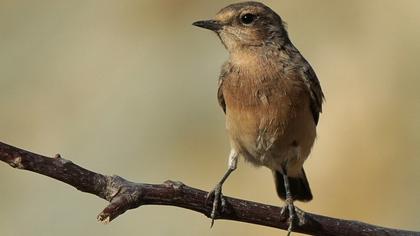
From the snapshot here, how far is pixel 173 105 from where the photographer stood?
11.0 meters

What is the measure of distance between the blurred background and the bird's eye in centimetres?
262

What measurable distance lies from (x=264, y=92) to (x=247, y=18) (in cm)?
75

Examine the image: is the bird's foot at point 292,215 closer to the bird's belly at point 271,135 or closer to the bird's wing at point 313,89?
the bird's belly at point 271,135

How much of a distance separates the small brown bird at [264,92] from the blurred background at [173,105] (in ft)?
7.20

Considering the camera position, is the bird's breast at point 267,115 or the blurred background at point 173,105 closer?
the bird's breast at point 267,115

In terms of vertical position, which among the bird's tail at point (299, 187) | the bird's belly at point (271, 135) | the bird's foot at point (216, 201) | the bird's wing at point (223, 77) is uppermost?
the bird's wing at point (223, 77)

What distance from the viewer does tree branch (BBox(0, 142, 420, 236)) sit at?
5137mm

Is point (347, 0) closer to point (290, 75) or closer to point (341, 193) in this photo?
point (341, 193)

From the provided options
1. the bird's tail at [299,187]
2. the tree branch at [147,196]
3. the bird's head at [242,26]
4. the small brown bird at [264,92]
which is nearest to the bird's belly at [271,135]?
the small brown bird at [264,92]

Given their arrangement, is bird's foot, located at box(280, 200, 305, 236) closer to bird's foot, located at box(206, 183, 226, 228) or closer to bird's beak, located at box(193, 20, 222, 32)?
bird's foot, located at box(206, 183, 226, 228)

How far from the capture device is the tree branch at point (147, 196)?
514 cm

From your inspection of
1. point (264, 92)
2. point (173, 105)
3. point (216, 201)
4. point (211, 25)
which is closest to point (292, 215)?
point (216, 201)

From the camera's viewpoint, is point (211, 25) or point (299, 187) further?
point (299, 187)

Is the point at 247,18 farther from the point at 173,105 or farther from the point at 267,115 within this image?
the point at 173,105
